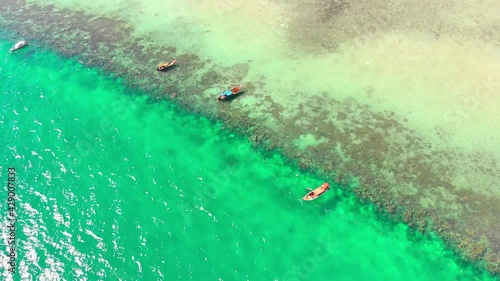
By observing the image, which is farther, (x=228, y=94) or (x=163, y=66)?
(x=163, y=66)

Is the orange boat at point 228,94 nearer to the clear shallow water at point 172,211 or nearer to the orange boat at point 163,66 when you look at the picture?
the clear shallow water at point 172,211

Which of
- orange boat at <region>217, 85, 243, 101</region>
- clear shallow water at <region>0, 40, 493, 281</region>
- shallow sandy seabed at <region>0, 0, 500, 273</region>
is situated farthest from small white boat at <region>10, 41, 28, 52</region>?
orange boat at <region>217, 85, 243, 101</region>

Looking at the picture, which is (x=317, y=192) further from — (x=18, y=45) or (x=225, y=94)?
(x=18, y=45)

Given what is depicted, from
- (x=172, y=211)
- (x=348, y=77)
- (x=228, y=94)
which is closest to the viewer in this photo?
(x=172, y=211)

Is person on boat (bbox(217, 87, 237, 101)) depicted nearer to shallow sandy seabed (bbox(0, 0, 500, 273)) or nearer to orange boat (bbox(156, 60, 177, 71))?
shallow sandy seabed (bbox(0, 0, 500, 273))

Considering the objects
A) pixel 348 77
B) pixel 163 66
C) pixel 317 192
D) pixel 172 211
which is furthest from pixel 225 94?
pixel 317 192

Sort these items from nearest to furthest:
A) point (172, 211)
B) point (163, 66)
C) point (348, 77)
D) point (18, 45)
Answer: point (172, 211), point (348, 77), point (163, 66), point (18, 45)
